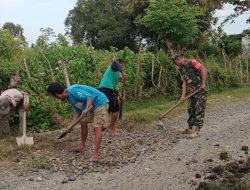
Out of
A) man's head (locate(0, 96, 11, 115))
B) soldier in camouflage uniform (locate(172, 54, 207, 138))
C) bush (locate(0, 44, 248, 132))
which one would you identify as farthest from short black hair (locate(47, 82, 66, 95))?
bush (locate(0, 44, 248, 132))

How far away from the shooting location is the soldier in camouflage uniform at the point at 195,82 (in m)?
8.53

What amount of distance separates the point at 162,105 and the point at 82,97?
21.6 feet

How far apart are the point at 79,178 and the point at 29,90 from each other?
409 cm

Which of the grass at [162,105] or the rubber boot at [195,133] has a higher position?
the grass at [162,105]

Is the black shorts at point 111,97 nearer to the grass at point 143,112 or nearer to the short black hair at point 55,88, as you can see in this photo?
the grass at point 143,112

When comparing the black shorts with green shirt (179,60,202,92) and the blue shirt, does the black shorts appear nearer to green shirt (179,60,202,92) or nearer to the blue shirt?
green shirt (179,60,202,92)

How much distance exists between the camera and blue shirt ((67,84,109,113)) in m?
6.80

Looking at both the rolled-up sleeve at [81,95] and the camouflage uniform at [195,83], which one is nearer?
the rolled-up sleeve at [81,95]

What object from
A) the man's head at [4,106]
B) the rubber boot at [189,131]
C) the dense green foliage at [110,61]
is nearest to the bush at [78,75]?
the dense green foliage at [110,61]

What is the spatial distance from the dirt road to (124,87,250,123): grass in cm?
186

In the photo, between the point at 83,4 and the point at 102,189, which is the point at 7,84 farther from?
the point at 83,4

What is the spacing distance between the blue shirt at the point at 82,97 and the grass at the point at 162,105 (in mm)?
3589

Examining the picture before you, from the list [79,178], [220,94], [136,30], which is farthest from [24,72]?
[136,30]

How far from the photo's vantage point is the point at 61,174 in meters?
6.66
